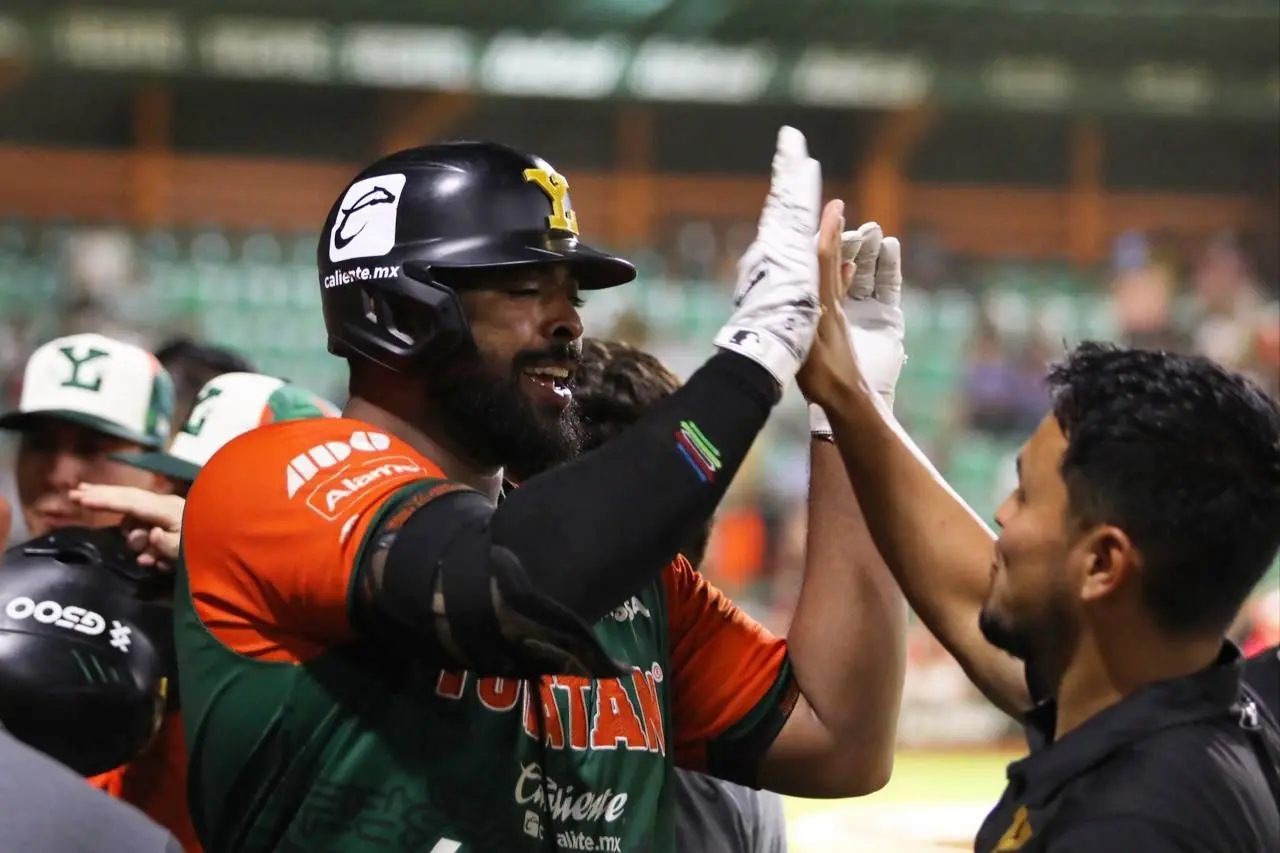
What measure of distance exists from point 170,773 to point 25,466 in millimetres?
981

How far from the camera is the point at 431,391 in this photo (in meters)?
1.97

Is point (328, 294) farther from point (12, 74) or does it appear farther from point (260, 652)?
point (12, 74)

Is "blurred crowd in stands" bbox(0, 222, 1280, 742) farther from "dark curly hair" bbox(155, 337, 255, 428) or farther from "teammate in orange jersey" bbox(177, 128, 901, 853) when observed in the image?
"teammate in orange jersey" bbox(177, 128, 901, 853)

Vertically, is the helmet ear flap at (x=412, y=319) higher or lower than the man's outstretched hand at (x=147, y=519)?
higher

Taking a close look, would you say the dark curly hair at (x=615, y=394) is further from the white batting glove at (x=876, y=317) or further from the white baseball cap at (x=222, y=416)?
the white baseball cap at (x=222, y=416)

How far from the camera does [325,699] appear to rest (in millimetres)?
A: 1768

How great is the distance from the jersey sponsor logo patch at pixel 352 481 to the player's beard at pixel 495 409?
0.15 metres

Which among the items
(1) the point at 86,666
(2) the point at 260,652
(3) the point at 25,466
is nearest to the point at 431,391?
(2) the point at 260,652

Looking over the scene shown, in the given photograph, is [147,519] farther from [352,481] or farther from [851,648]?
[851,648]

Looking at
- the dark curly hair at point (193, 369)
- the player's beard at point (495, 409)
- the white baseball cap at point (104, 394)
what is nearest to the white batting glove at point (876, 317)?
the player's beard at point (495, 409)

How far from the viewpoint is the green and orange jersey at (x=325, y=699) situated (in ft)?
5.67

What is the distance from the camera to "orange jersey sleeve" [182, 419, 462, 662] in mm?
1695

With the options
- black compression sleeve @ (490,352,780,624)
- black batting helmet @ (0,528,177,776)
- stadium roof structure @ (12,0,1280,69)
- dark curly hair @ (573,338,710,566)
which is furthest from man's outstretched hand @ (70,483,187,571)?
stadium roof structure @ (12,0,1280,69)

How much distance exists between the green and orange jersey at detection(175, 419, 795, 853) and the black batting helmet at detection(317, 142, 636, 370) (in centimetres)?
14
